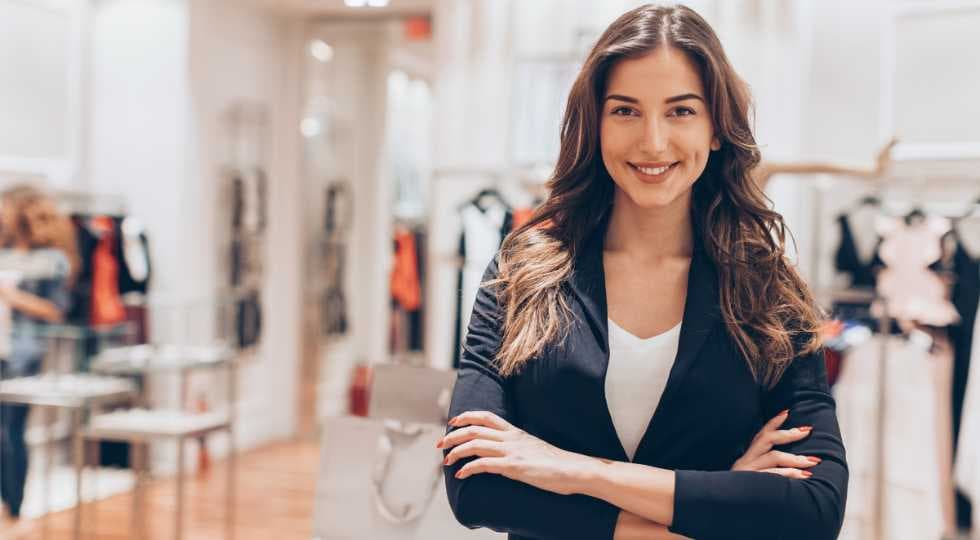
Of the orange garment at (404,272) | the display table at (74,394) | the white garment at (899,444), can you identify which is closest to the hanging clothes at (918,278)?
the white garment at (899,444)

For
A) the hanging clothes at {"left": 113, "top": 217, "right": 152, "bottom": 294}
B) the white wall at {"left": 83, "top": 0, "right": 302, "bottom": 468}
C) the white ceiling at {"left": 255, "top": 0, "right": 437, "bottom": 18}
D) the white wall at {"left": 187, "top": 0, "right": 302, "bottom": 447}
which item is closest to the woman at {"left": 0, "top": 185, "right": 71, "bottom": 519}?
the hanging clothes at {"left": 113, "top": 217, "right": 152, "bottom": 294}

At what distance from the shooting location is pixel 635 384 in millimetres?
1221

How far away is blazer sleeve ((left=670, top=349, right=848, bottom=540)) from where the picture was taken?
113 centimetres

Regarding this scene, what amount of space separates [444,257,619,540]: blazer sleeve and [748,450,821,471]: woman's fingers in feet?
0.67

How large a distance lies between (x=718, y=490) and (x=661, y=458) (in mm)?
91

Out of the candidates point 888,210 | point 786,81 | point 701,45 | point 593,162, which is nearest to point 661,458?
point 593,162

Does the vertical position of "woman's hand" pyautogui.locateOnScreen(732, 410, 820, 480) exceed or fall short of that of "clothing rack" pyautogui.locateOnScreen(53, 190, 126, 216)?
it falls short

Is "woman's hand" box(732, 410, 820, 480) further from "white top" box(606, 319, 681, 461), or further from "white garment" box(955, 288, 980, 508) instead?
"white garment" box(955, 288, 980, 508)

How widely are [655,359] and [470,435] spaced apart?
0.85ft

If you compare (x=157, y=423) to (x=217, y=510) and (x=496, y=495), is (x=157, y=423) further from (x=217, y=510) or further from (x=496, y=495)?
(x=496, y=495)

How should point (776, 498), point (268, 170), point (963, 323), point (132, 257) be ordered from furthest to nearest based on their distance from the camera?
point (268, 170)
point (132, 257)
point (963, 323)
point (776, 498)

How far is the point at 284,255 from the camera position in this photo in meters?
6.34

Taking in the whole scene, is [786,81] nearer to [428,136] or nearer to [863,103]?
[863,103]

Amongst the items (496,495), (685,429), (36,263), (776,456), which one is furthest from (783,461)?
(36,263)
